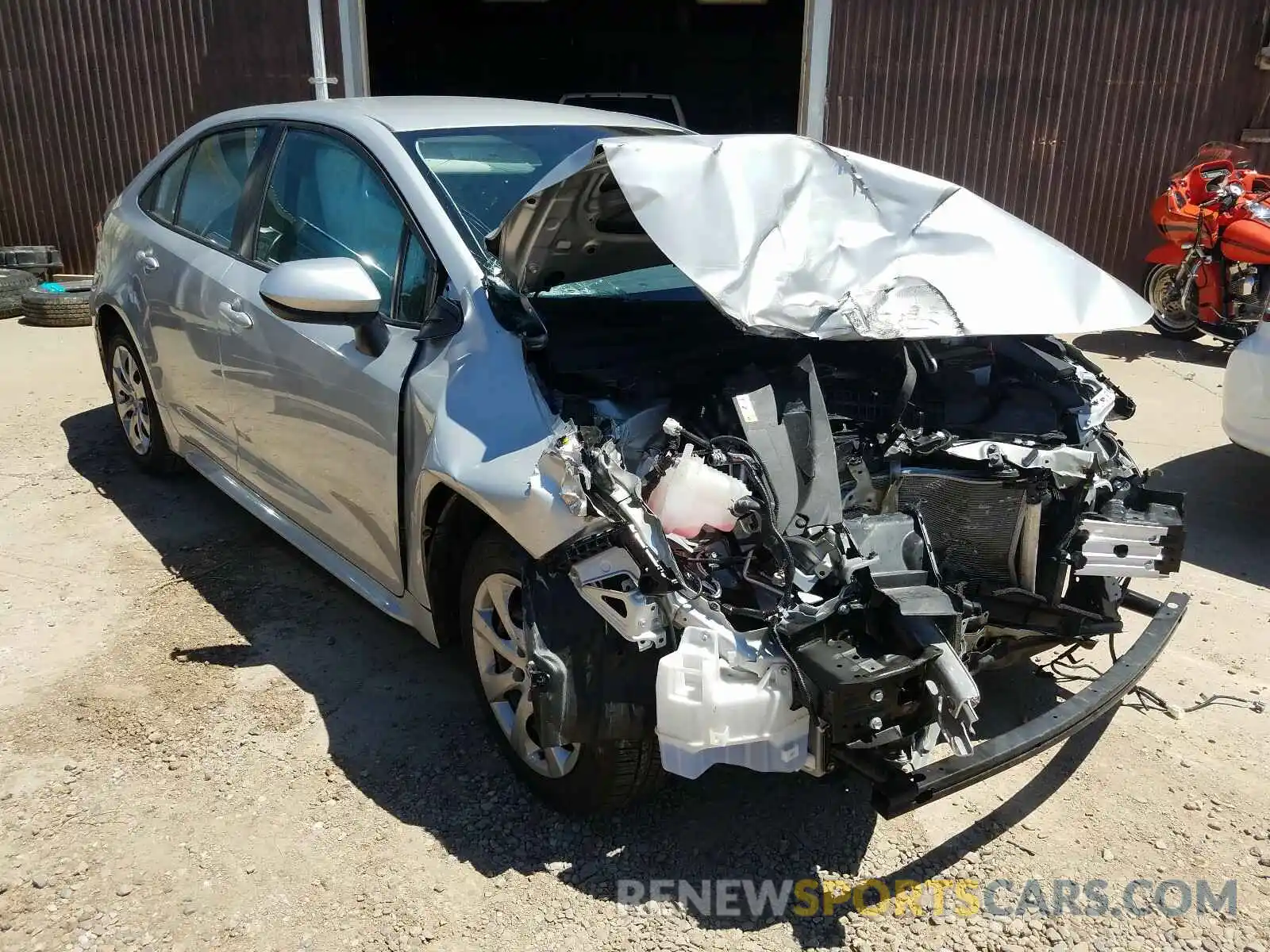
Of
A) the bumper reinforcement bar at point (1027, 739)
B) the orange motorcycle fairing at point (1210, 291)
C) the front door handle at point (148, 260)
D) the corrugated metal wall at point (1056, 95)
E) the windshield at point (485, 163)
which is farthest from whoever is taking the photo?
the corrugated metal wall at point (1056, 95)

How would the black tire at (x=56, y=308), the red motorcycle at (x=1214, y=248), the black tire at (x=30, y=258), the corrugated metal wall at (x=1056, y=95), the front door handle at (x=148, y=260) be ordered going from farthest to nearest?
the black tire at (x=30, y=258) → the corrugated metal wall at (x=1056, y=95) → the black tire at (x=56, y=308) → the red motorcycle at (x=1214, y=248) → the front door handle at (x=148, y=260)

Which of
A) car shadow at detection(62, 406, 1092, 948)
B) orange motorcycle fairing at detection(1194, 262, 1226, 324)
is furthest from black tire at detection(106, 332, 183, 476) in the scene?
orange motorcycle fairing at detection(1194, 262, 1226, 324)

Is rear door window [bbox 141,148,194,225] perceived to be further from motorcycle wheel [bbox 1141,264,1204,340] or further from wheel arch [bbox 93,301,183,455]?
motorcycle wheel [bbox 1141,264,1204,340]

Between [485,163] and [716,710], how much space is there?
2.03 metres

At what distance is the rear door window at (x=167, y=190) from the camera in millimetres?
4660

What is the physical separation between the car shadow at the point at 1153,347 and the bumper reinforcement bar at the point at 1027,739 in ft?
19.5

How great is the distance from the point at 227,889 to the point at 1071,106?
943cm

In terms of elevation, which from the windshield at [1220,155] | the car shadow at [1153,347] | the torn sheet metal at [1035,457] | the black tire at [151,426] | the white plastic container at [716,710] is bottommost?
the car shadow at [1153,347]

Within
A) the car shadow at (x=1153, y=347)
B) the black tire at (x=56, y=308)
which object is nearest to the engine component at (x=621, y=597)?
the car shadow at (x=1153, y=347)

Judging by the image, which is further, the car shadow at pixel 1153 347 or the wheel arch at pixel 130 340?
the car shadow at pixel 1153 347

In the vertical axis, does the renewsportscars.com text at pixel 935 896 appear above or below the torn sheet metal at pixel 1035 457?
below

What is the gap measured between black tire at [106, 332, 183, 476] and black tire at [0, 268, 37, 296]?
4.38 meters

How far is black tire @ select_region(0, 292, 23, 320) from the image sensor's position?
8.78 meters

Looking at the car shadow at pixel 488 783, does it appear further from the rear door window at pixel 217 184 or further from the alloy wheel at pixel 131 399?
the rear door window at pixel 217 184
